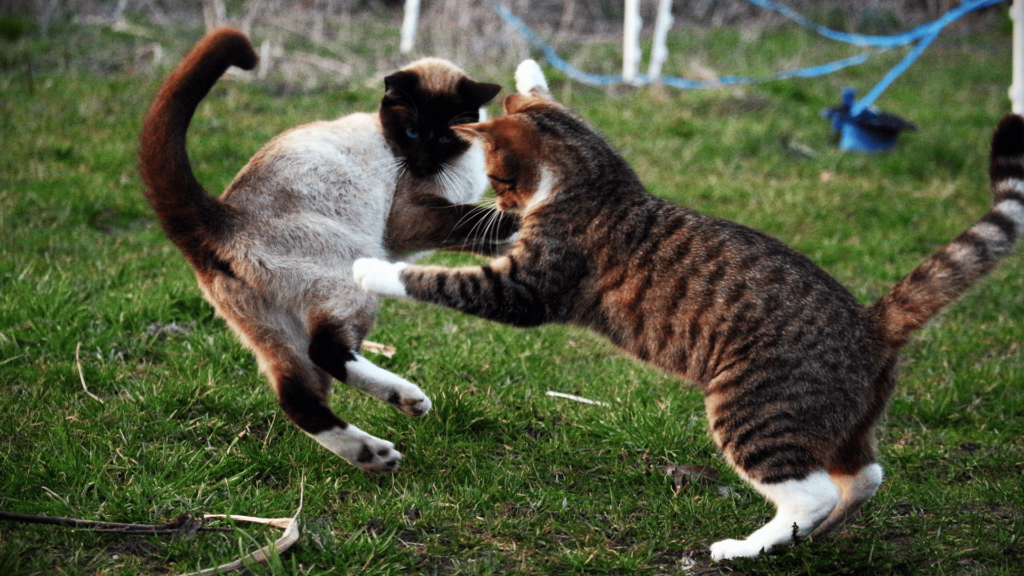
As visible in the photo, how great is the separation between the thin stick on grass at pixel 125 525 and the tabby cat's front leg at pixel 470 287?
1.02 metres

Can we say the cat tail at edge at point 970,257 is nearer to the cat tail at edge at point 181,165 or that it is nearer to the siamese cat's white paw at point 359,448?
the siamese cat's white paw at point 359,448

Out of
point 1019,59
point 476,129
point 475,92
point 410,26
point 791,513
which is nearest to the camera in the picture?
point 791,513

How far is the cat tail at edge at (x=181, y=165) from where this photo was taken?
3273mm

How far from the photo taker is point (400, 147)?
3.93 metres

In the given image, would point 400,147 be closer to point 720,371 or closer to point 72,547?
point 720,371

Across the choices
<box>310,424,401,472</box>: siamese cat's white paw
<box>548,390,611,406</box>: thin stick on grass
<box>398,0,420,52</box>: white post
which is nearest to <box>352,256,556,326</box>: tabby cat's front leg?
<box>310,424,401,472</box>: siamese cat's white paw

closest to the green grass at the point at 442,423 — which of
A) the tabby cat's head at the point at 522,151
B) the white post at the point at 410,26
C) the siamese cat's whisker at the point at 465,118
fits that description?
the tabby cat's head at the point at 522,151

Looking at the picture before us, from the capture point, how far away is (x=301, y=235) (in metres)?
3.41

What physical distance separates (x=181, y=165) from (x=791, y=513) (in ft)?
8.61

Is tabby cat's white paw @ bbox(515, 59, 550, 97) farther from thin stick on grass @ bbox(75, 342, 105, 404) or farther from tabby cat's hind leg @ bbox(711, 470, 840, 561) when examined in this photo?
thin stick on grass @ bbox(75, 342, 105, 404)

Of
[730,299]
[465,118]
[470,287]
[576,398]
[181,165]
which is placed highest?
[465,118]

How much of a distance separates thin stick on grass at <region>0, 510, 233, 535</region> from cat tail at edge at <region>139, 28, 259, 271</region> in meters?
1.04

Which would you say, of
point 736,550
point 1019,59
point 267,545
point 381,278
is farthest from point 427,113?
point 1019,59

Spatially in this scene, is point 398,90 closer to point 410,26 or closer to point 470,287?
point 470,287
